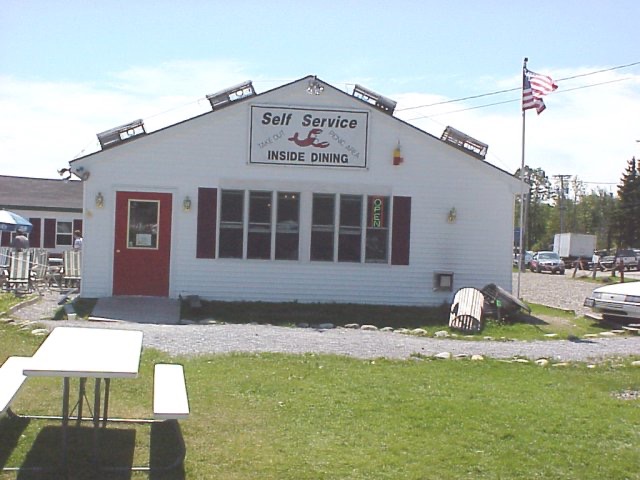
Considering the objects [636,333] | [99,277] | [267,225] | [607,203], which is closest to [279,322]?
[267,225]

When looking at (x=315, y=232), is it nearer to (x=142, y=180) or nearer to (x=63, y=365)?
(x=142, y=180)

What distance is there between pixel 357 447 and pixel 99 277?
12.7 metres

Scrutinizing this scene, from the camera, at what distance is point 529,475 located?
6215 mm

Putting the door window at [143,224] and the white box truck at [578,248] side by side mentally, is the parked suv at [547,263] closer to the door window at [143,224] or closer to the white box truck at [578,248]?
the white box truck at [578,248]

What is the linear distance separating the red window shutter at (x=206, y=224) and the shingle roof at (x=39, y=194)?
65.5 feet

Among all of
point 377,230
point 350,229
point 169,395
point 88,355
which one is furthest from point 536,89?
point 88,355

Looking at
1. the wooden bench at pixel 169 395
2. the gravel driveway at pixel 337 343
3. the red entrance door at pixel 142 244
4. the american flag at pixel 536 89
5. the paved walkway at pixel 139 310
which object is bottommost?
the gravel driveway at pixel 337 343

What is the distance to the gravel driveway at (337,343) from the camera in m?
12.4

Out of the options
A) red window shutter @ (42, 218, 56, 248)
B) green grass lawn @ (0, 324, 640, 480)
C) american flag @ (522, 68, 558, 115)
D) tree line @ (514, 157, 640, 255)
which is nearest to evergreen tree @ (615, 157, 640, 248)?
tree line @ (514, 157, 640, 255)

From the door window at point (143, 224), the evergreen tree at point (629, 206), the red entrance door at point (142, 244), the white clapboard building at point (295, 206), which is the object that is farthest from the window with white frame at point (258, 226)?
the evergreen tree at point (629, 206)

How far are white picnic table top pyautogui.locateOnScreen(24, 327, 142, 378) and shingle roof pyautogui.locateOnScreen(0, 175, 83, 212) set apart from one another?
30.6 metres

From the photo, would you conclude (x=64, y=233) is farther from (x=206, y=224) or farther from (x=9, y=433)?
(x=9, y=433)

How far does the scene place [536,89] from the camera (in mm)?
20531

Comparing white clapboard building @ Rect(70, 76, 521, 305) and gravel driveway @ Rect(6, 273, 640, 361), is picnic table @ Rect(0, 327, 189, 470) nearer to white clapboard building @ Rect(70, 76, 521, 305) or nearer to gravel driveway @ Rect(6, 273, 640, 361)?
gravel driveway @ Rect(6, 273, 640, 361)
